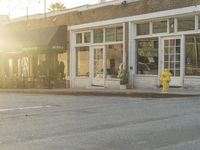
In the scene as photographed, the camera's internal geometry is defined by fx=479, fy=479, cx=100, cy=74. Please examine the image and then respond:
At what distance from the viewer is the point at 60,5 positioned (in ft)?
229

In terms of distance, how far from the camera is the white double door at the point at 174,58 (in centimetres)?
2309

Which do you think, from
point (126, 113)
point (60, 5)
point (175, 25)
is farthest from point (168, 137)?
point (60, 5)

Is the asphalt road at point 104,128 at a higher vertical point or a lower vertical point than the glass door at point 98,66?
lower

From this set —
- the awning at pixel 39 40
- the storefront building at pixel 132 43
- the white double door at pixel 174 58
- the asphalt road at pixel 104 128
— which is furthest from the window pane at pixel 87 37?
the asphalt road at pixel 104 128

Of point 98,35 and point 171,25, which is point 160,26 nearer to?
point 171,25

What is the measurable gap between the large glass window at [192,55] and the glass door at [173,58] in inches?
17.3

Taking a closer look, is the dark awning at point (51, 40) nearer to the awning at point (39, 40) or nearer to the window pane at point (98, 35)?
the awning at point (39, 40)

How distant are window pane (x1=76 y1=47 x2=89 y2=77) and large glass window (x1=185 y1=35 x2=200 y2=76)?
877 centimetres

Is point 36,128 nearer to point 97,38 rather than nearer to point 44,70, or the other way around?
point 97,38

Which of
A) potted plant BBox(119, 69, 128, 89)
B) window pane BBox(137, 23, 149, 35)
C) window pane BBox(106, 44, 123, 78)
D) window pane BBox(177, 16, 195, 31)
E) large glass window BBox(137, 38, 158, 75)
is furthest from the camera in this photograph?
window pane BBox(106, 44, 123, 78)

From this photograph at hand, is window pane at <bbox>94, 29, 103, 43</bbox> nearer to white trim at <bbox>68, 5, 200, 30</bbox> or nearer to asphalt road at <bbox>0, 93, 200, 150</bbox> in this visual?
white trim at <bbox>68, 5, 200, 30</bbox>

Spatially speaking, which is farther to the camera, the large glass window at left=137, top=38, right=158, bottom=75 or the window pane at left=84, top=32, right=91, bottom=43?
the window pane at left=84, top=32, right=91, bottom=43

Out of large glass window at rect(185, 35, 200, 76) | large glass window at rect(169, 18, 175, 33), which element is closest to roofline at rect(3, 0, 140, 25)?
large glass window at rect(169, 18, 175, 33)

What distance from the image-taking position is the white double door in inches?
909
